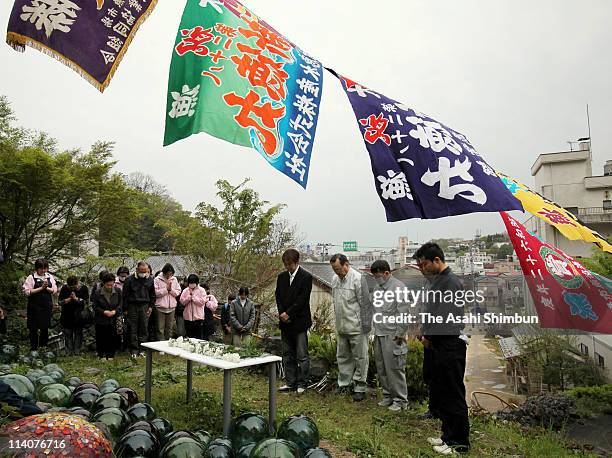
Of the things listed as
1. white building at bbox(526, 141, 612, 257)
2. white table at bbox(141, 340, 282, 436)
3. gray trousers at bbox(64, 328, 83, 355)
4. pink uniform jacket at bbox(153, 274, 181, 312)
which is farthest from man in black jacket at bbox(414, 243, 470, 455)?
white building at bbox(526, 141, 612, 257)

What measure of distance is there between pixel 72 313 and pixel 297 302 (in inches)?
208

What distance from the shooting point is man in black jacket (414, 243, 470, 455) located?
438 cm

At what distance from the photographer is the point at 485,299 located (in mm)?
5172

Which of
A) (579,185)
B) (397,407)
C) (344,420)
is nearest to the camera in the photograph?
(344,420)

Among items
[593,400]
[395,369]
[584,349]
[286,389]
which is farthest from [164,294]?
[584,349]

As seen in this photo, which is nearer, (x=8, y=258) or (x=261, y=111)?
(x=261, y=111)

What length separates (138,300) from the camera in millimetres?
8633

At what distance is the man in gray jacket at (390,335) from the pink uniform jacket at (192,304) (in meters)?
4.52

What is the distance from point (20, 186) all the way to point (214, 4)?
34.8 feet

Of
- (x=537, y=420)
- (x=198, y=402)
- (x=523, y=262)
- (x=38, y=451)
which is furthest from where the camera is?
(x=537, y=420)

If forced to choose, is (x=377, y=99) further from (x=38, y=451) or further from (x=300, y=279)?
(x=38, y=451)

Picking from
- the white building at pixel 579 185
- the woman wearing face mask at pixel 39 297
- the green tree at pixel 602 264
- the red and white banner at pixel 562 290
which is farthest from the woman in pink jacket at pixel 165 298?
the white building at pixel 579 185

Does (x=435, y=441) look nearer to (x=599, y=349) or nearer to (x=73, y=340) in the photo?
(x=599, y=349)

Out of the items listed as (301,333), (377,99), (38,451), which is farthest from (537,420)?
(38,451)
